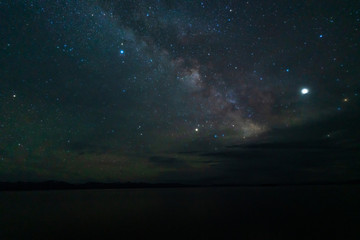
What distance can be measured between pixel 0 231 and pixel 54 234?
5.14 meters

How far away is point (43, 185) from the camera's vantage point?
136 metres

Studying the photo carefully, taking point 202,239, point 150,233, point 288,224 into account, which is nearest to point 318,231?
point 288,224

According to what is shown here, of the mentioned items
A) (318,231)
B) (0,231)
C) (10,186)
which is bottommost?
(10,186)

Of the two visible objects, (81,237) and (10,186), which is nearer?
(81,237)

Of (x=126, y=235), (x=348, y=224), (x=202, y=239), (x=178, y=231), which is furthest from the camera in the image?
(x=348, y=224)

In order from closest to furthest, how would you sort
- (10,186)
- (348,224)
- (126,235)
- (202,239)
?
1. (202,239)
2. (126,235)
3. (348,224)
4. (10,186)

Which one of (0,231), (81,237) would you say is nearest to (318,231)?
(81,237)

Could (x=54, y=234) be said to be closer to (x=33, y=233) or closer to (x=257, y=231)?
(x=33, y=233)

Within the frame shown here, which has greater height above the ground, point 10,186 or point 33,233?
point 33,233

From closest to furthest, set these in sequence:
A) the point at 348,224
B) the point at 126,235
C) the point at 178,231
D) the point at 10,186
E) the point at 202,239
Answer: the point at 202,239, the point at 126,235, the point at 178,231, the point at 348,224, the point at 10,186

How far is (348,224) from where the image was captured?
14648mm

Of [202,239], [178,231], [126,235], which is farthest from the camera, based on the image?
[178,231]

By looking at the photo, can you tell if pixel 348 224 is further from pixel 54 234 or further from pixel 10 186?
pixel 10 186

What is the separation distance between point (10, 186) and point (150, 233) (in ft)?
525
